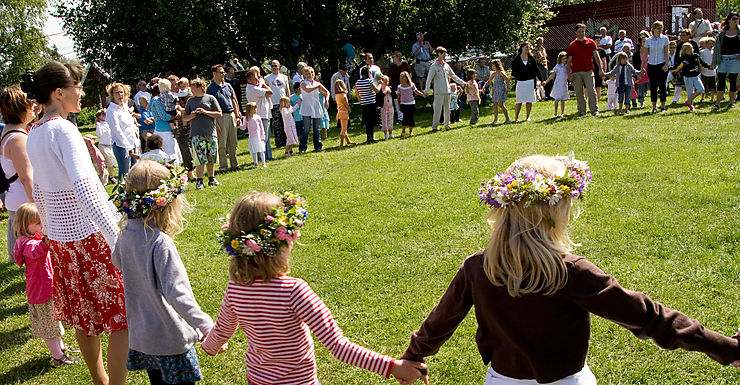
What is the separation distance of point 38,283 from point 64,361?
2.31 ft

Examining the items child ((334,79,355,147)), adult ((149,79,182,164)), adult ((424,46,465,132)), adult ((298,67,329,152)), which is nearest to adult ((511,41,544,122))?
adult ((424,46,465,132))

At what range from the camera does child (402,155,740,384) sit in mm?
2436

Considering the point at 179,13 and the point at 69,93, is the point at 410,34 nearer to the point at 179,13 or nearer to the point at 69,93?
the point at 179,13

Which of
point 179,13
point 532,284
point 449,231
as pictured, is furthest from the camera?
point 179,13

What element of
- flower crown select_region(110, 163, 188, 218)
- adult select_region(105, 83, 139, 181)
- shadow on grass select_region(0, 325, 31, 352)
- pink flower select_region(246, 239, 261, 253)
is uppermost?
adult select_region(105, 83, 139, 181)

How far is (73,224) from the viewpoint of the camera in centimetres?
400

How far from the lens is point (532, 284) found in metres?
2.45

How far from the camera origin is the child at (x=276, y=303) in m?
2.84

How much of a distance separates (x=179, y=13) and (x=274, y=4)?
13.5ft

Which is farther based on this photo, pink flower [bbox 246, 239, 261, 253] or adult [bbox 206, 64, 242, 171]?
adult [bbox 206, 64, 242, 171]

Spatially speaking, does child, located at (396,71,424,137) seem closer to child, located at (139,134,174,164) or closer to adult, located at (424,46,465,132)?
adult, located at (424,46,465,132)

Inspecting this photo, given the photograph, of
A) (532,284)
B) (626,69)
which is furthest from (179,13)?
(532,284)

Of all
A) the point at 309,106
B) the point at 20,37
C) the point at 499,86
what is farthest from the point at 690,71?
the point at 20,37

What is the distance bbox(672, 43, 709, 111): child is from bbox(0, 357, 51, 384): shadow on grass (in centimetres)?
1396
